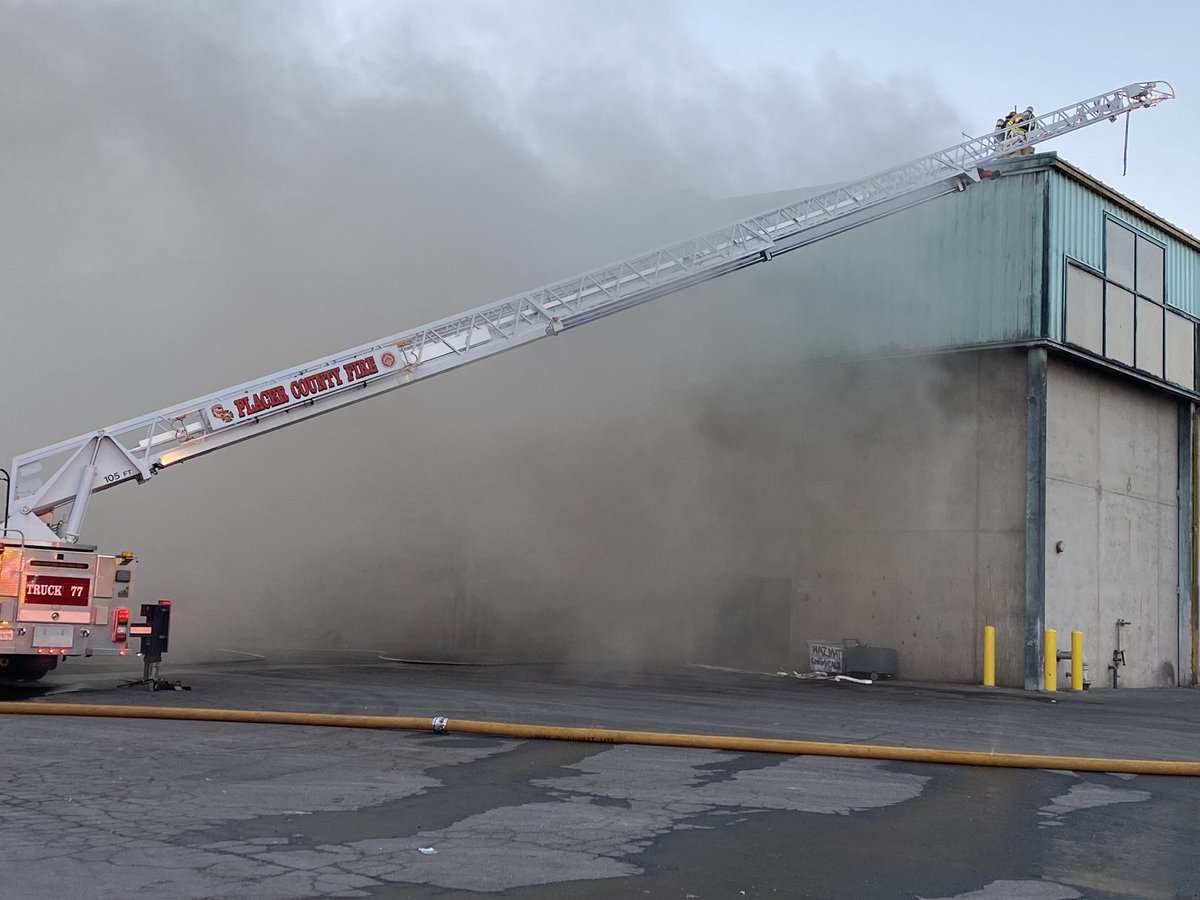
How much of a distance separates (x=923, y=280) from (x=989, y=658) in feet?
22.0

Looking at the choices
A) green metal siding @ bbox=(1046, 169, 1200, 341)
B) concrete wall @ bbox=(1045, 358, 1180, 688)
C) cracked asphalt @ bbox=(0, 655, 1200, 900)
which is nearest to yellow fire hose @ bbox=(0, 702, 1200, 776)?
cracked asphalt @ bbox=(0, 655, 1200, 900)

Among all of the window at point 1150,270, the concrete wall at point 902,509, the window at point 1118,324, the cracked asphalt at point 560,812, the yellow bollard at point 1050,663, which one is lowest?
the cracked asphalt at point 560,812

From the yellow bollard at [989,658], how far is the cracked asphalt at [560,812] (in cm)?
672

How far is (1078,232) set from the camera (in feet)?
72.3

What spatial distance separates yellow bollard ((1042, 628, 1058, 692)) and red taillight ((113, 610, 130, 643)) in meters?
14.3

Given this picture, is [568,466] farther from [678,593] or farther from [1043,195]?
[1043,195]

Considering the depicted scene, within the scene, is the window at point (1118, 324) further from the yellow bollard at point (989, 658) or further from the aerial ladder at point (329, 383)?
the yellow bollard at point (989, 658)

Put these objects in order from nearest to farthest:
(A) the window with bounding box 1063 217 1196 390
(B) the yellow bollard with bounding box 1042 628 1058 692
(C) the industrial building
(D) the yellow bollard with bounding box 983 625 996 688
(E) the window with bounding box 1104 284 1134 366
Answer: (B) the yellow bollard with bounding box 1042 628 1058 692
(D) the yellow bollard with bounding box 983 625 996 688
(C) the industrial building
(A) the window with bounding box 1063 217 1196 390
(E) the window with bounding box 1104 284 1134 366

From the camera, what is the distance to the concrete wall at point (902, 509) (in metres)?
21.4

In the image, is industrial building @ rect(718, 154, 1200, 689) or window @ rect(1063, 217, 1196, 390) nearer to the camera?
industrial building @ rect(718, 154, 1200, 689)

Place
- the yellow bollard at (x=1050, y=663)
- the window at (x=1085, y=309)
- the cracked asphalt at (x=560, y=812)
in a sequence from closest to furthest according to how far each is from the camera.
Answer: the cracked asphalt at (x=560, y=812)
the yellow bollard at (x=1050, y=663)
the window at (x=1085, y=309)

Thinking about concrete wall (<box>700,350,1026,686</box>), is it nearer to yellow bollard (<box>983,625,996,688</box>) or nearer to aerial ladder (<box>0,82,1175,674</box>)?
yellow bollard (<box>983,625,996,688</box>)

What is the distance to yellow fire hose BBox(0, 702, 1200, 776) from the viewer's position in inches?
409

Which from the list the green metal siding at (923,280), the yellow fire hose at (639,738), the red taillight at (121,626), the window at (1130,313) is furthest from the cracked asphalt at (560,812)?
the window at (1130,313)
